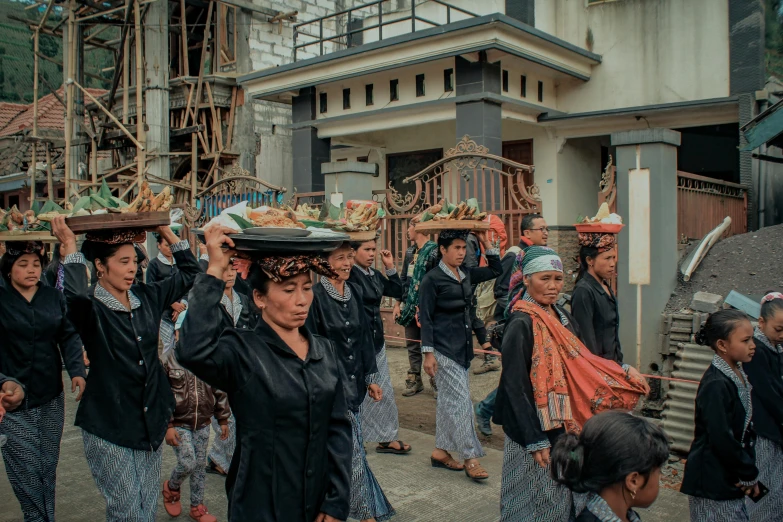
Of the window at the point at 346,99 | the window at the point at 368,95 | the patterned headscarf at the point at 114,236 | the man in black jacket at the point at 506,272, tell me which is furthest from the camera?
the window at the point at 346,99

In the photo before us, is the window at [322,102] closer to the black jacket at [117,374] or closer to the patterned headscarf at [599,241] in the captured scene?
the patterned headscarf at [599,241]

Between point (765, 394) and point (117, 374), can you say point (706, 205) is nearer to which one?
point (765, 394)

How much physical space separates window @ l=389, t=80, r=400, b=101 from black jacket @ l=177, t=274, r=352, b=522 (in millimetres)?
11319

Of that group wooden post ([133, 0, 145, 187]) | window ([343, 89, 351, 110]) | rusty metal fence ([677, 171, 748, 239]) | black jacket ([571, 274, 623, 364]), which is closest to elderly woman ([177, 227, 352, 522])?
black jacket ([571, 274, 623, 364])

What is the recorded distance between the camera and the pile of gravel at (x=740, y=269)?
7891mm

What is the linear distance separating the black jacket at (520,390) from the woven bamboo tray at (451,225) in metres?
2.17

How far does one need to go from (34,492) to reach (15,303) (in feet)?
4.07

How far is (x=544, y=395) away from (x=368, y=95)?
1127 cm

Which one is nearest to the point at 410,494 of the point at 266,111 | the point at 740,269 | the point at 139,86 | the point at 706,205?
the point at 740,269

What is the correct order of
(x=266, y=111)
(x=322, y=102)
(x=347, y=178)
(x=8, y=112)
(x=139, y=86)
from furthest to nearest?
(x=8, y=112)
(x=266, y=111)
(x=139, y=86)
(x=322, y=102)
(x=347, y=178)

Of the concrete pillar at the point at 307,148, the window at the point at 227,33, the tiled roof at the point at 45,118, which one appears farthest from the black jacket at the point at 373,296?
the tiled roof at the point at 45,118

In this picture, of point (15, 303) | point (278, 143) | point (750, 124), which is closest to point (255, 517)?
point (15, 303)

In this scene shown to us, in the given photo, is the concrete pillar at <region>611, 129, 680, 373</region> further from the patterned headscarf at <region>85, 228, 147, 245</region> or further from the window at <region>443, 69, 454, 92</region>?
the patterned headscarf at <region>85, 228, 147, 245</region>

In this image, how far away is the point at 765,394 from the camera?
4.04 metres
